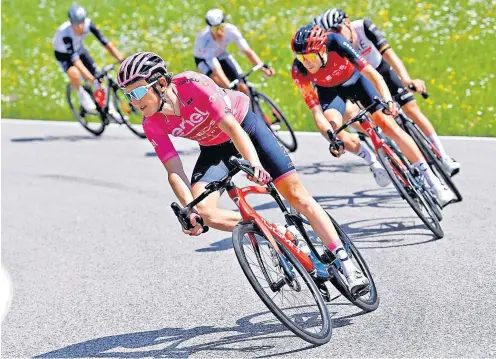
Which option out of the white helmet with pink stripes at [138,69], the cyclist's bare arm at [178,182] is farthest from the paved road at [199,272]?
the white helmet with pink stripes at [138,69]

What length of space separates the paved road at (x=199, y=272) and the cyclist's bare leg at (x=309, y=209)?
63 centimetres

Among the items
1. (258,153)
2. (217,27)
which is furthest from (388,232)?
(217,27)

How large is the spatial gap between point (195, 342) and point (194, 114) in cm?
169

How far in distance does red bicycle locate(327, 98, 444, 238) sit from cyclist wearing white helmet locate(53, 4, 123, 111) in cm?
814

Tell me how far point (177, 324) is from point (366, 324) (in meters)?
1.56

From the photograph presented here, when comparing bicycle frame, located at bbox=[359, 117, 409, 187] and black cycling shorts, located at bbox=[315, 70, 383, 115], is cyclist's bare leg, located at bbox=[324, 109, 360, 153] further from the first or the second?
bicycle frame, located at bbox=[359, 117, 409, 187]

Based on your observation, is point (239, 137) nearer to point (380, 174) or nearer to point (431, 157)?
point (380, 174)

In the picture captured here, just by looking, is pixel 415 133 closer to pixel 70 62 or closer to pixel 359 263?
pixel 359 263

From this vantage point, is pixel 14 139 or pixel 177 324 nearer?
pixel 177 324

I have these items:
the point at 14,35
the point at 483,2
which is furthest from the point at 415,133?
the point at 14,35

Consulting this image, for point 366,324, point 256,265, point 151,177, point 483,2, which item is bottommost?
point 483,2

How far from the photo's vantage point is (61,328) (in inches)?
320

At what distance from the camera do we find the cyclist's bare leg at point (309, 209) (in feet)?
24.2

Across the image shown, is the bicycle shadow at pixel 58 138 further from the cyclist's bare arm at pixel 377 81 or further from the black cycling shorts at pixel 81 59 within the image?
the cyclist's bare arm at pixel 377 81
